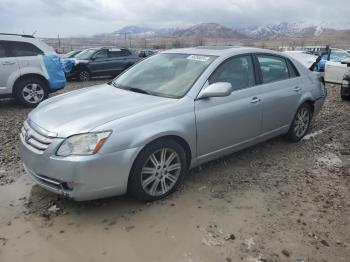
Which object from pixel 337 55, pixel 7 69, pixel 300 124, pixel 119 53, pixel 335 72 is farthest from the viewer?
pixel 337 55

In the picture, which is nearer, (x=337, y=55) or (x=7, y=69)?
(x=7, y=69)

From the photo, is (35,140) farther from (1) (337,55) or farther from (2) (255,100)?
(1) (337,55)

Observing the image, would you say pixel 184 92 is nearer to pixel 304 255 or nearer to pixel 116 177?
pixel 116 177

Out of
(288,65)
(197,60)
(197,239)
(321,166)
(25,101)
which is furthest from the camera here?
(25,101)

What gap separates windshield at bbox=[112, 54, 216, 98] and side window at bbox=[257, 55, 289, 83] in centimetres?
95

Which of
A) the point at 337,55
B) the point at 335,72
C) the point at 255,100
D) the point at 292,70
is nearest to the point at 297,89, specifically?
the point at 292,70

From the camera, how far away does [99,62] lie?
1594cm

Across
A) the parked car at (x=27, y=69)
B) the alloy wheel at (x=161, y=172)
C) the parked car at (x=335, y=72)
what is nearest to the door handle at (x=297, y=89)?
the alloy wheel at (x=161, y=172)

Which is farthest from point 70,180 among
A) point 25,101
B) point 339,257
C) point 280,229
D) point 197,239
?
point 25,101

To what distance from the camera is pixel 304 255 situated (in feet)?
10.4

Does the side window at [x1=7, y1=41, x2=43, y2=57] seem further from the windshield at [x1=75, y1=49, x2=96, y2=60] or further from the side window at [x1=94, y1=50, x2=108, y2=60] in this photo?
the side window at [x1=94, y1=50, x2=108, y2=60]

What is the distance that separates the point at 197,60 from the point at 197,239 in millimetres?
2311

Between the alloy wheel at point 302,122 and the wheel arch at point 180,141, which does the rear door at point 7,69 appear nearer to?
the wheel arch at point 180,141

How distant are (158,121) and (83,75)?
12.4 meters
